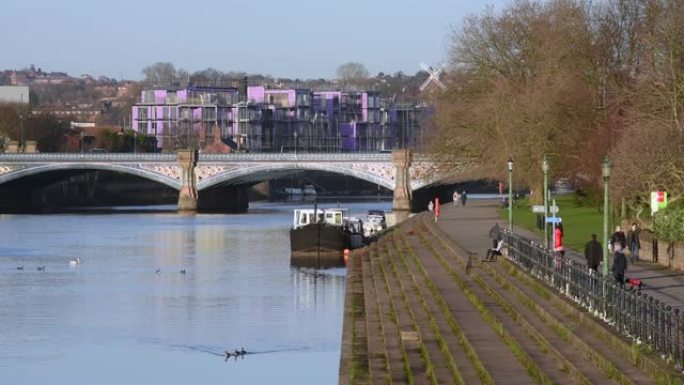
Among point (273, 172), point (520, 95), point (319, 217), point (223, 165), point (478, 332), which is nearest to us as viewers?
point (478, 332)

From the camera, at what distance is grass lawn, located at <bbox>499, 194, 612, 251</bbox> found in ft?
178

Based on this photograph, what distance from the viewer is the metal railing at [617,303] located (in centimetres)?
2180

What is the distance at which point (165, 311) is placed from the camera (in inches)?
1859

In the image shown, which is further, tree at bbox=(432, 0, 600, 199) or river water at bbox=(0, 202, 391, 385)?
tree at bbox=(432, 0, 600, 199)

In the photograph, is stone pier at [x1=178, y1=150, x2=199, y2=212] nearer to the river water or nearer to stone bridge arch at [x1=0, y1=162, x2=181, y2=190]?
stone bridge arch at [x1=0, y1=162, x2=181, y2=190]

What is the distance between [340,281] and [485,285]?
19715 millimetres

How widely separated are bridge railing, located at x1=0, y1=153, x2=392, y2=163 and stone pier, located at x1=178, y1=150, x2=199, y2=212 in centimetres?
128

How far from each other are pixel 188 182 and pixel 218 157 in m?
2.84

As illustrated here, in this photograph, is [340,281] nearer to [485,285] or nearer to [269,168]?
[485,285]

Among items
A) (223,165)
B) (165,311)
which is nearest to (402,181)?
(223,165)

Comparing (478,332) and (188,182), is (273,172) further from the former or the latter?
(478,332)

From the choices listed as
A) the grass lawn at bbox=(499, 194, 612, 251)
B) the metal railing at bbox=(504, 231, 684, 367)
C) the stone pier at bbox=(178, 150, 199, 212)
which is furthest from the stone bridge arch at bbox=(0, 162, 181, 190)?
the metal railing at bbox=(504, 231, 684, 367)

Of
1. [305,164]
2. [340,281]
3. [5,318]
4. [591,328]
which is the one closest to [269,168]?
[305,164]

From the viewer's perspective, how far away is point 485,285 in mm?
39781
